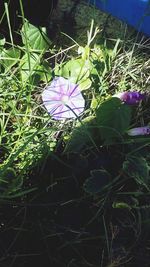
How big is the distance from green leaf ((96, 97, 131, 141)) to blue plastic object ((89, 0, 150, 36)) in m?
0.41

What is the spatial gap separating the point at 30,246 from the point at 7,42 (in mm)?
642

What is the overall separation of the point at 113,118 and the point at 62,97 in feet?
0.61

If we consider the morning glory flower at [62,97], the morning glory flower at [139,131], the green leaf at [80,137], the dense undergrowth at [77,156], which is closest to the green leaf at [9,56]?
the dense undergrowth at [77,156]

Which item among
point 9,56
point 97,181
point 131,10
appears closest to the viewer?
point 97,181

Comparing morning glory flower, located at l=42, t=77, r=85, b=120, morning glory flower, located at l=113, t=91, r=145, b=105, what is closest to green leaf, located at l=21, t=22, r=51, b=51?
morning glory flower, located at l=42, t=77, r=85, b=120

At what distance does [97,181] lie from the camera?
131 centimetres

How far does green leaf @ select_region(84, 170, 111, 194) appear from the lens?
1.29 metres

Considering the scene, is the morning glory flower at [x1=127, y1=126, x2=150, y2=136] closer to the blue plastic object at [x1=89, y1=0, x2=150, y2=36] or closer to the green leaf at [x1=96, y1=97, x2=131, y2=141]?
the green leaf at [x1=96, y1=97, x2=131, y2=141]

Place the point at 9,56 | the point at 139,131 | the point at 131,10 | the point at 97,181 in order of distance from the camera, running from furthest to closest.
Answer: the point at 131,10, the point at 9,56, the point at 139,131, the point at 97,181

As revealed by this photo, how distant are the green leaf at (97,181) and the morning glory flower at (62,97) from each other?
21cm

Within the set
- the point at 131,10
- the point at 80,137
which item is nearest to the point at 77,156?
the point at 80,137

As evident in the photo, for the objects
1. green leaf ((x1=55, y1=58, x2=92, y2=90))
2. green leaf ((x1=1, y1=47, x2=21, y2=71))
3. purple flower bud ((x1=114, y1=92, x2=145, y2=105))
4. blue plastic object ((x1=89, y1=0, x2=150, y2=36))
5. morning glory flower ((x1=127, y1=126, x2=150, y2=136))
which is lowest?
morning glory flower ((x1=127, y1=126, x2=150, y2=136))

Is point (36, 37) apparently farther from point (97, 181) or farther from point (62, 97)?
point (97, 181)

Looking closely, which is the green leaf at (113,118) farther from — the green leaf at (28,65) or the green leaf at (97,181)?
the green leaf at (28,65)
